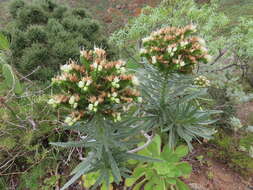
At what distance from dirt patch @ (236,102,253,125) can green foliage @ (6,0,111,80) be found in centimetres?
393

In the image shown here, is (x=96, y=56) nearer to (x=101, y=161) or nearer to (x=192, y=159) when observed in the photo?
(x=101, y=161)

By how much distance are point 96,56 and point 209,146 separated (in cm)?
256

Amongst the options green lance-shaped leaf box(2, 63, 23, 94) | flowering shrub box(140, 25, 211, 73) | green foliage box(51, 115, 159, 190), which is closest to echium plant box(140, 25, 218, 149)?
flowering shrub box(140, 25, 211, 73)

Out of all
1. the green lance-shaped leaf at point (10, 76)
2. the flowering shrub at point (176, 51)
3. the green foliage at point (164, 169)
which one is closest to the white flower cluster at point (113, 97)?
the flowering shrub at point (176, 51)

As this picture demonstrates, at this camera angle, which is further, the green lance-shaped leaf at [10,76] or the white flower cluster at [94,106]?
the green lance-shaped leaf at [10,76]

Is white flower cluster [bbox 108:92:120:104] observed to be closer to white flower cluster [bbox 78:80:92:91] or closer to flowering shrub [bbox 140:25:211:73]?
white flower cluster [bbox 78:80:92:91]

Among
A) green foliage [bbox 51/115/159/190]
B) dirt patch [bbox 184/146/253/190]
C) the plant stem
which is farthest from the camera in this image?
dirt patch [bbox 184/146/253/190]

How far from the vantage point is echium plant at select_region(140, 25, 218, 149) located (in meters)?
1.54

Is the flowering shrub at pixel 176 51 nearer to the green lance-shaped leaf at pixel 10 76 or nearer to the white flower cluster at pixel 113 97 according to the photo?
the white flower cluster at pixel 113 97

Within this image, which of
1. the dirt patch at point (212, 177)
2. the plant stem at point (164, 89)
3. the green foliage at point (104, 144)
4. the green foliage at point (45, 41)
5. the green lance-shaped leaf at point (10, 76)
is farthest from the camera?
the green foliage at point (45, 41)

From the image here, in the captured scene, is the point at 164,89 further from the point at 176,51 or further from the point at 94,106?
the point at 94,106

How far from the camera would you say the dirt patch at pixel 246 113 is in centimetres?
449

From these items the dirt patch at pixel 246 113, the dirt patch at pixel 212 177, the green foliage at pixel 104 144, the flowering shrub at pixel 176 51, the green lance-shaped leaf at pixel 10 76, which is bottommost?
the dirt patch at pixel 246 113

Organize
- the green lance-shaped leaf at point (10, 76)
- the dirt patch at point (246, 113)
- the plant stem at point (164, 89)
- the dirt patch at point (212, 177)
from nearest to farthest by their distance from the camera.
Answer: the plant stem at point (164, 89), the green lance-shaped leaf at point (10, 76), the dirt patch at point (212, 177), the dirt patch at point (246, 113)
